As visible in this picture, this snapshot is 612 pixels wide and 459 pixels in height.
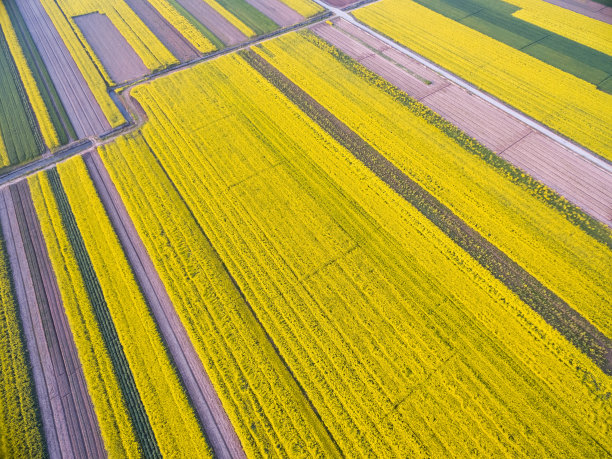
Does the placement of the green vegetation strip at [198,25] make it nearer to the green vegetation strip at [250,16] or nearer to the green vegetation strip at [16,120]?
the green vegetation strip at [250,16]

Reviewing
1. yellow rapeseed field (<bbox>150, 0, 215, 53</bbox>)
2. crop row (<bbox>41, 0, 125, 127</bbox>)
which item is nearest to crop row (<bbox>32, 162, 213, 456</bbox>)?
crop row (<bbox>41, 0, 125, 127</bbox>)

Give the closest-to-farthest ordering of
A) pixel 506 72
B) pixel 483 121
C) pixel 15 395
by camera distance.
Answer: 1. pixel 15 395
2. pixel 483 121
3. pixel 506 72

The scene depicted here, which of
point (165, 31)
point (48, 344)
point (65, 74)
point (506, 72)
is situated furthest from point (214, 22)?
point (48, 344)

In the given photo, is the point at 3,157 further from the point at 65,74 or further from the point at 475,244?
the point at 475,244

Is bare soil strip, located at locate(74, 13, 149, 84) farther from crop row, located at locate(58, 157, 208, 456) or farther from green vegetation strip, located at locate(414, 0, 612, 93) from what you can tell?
green vegetation strip, located at locate(414, 0, 612, 93)

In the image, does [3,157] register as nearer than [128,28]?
Yes

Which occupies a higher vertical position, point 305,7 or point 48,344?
point 305,7
